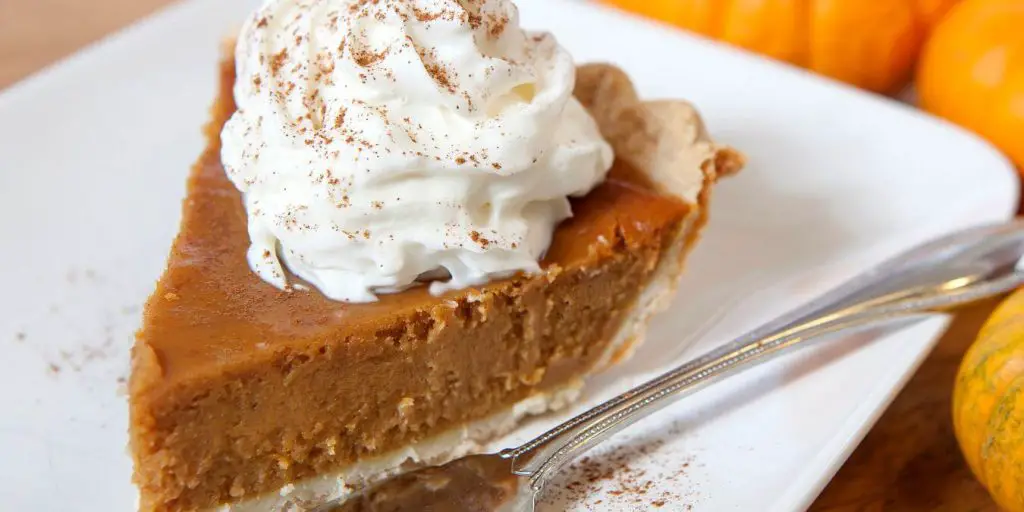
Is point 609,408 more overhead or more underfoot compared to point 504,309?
more underfoot

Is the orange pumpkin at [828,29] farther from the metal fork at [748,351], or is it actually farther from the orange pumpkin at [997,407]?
the orange pumpkin at [997,407]

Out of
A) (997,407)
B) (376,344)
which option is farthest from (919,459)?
(376,344)

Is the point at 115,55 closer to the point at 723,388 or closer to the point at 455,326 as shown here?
the point at 455,326

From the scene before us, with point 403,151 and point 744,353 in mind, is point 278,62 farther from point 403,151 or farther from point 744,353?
point 744,353

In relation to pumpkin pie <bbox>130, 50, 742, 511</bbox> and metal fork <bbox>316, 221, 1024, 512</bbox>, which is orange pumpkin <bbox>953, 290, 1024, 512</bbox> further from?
pumpkin pie <bbox>130, 50, 742, 511</bbox>

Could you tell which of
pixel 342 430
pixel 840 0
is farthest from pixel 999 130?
pixel 342 430

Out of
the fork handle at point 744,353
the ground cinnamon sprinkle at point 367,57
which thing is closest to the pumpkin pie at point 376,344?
the fork handle at point 744,353

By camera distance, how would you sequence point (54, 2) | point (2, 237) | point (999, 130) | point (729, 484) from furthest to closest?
point (54, 2)
point (999, 130)
point (2, 237)
point (729, 484)
